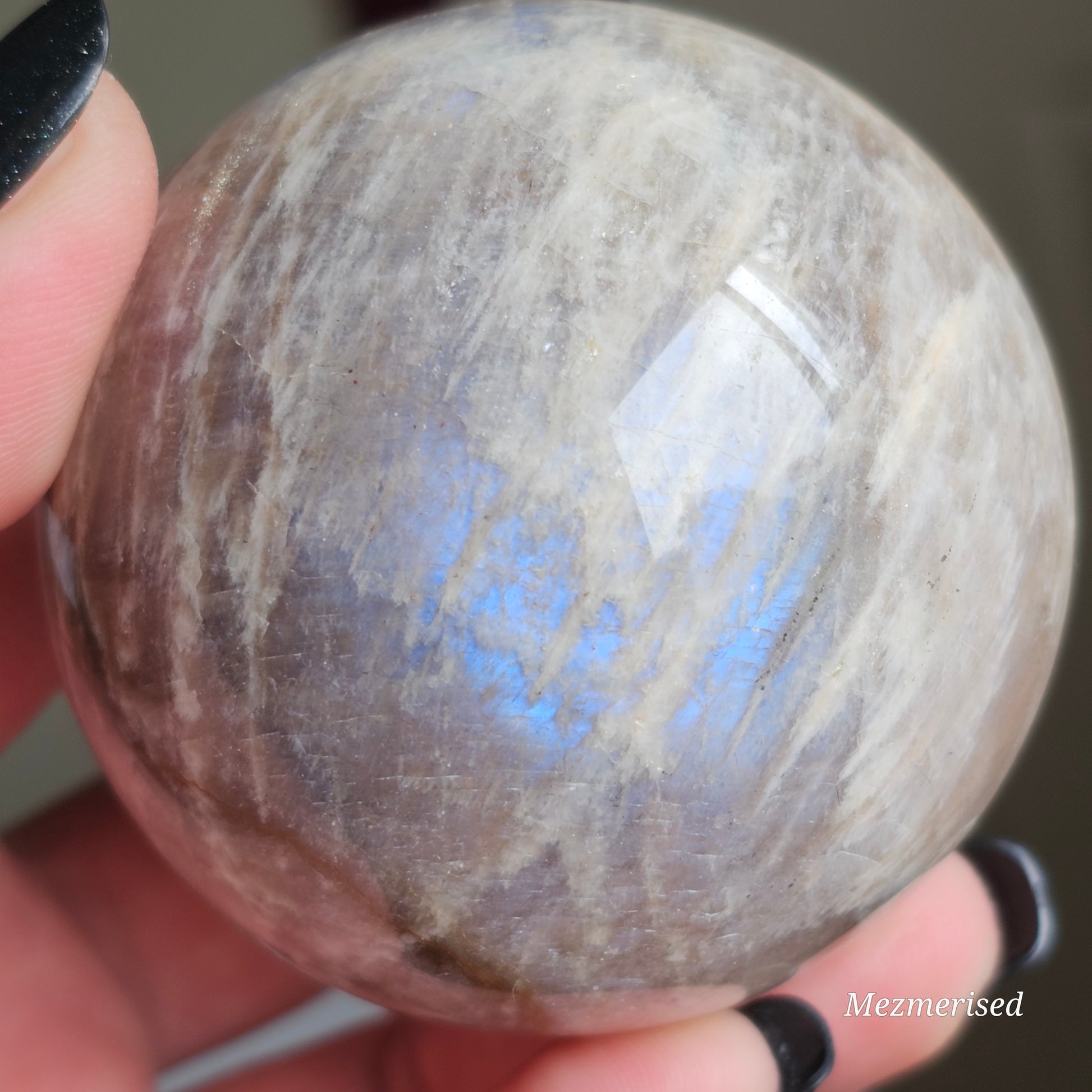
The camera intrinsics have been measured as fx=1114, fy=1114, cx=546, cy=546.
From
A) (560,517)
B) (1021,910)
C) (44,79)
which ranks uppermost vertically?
(44,79)

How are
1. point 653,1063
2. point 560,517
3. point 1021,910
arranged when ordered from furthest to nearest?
point 1021,910
point 653,1063
point 560,517

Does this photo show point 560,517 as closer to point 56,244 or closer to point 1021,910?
point 56,244

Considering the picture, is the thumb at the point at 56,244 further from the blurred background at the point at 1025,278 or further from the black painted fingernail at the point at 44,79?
the blurred background at the point at 1025,278

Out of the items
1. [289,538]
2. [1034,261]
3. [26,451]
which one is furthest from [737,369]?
[1034,261]

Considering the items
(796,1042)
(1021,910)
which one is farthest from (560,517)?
(1021,910)

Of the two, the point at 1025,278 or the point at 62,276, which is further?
the point at 1025,278

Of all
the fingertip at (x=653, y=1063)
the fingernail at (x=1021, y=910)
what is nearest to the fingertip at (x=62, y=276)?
the fingertip at (x=653, y=1063)

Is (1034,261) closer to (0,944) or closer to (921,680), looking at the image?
(921,680)
